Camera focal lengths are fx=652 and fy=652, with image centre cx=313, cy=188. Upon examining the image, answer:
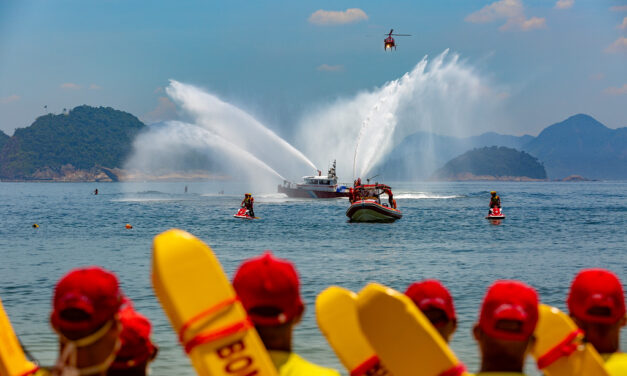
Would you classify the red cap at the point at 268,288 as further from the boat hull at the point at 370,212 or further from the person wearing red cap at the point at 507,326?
the boat hull at the point at 370,212

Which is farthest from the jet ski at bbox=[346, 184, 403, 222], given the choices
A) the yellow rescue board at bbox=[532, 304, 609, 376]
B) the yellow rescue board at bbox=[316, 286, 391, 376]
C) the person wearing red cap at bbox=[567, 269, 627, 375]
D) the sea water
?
the yellow rescue board at bbox=[532, 304, 609, 376]

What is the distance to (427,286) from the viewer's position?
4059 millimetres

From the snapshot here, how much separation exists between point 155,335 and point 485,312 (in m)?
12.7

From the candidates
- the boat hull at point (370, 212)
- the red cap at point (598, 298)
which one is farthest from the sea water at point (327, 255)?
the red cap at point (598, 298)

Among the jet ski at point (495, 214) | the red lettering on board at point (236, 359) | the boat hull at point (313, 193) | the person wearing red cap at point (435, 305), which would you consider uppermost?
the person wearing red cap at point (435, 305)

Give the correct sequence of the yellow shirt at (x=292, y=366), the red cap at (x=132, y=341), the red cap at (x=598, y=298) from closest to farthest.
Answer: the yellow shirt at (x=292, y=366) < the red cap at (x=132, y=341) < the red cap at (x=598, y=298)

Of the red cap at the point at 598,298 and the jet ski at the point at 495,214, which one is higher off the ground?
the red cap at the point at 598,298

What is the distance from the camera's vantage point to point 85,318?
9.72 ft

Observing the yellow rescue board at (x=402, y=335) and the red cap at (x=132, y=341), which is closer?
the yellow rescue board at (x=402, y=335)

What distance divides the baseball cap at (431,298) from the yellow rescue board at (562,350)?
1.75ft

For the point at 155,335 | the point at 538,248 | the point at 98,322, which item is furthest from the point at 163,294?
the point at 538,248

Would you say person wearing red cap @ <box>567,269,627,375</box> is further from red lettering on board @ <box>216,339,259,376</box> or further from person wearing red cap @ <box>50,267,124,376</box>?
person wearing red cap @ <box>50,267,124,376</box>

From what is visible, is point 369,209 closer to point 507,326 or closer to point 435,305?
point 435,305

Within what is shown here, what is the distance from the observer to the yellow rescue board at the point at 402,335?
10.2 ft
